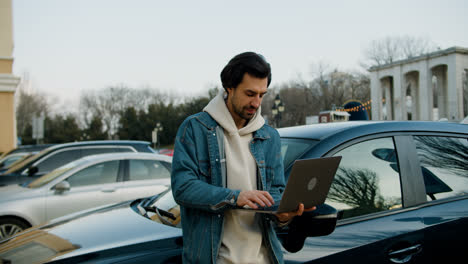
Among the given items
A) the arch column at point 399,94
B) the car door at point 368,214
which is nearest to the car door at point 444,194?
the car door at point 368,214

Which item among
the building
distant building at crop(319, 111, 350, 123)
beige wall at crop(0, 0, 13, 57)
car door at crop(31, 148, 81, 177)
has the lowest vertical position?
car door at crop(31, 148, 81, 177)

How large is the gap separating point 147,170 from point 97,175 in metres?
0.84

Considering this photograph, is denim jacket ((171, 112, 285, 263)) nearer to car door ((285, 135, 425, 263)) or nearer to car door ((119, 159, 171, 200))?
car door ((285, 135, 425, 263))

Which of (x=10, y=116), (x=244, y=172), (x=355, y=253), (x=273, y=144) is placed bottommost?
(x=355, y=253)

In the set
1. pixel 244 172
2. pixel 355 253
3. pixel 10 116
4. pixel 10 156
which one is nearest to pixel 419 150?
pixel 355 253

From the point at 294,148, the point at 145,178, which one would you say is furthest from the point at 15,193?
the point at 294,148

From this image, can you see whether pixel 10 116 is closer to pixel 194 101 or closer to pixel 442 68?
pixel 194 101

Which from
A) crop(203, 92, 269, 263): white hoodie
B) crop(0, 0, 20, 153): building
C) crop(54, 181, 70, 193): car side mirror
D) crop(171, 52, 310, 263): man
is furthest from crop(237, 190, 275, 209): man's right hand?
crop(0, 0, 20, 153): building

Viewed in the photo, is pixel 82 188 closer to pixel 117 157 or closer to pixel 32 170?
pixel 117 157

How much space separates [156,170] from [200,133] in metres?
4.98

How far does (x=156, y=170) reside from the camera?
6402 mm

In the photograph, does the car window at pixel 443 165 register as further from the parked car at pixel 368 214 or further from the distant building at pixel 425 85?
the distant building at pixel 425 85

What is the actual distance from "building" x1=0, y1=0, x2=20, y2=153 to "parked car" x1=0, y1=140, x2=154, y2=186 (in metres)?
14.6

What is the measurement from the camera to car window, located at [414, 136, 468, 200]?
8.08ft
